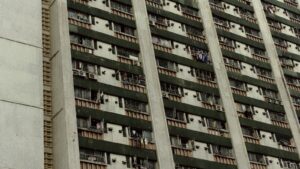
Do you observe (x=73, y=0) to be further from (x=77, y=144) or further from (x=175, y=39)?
(x=77, y=144)

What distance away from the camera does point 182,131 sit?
45.8 metres

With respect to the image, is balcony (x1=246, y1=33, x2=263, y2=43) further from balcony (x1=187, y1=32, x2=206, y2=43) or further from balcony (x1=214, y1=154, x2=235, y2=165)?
balcony (x1=214, y1=154, x2=235, y2=165)

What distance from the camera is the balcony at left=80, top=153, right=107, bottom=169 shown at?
39188mm

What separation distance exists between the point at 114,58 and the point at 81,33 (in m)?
3.42

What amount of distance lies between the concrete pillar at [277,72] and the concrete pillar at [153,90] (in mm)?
15247

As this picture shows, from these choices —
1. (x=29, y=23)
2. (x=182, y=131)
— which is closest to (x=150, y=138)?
(x=182, y=131)

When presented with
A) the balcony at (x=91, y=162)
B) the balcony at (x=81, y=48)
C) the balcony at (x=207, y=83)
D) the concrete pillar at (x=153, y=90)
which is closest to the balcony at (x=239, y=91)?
the balcony at (x=207, y=83)

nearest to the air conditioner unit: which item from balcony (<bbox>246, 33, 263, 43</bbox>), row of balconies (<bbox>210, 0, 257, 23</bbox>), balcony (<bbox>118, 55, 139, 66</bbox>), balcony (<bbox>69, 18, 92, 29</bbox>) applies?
balcony (<bbox>118, 55, 139, 66</bbox>)

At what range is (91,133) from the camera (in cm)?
4100

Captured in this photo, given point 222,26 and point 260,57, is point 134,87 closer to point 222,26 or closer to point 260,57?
point 222,26

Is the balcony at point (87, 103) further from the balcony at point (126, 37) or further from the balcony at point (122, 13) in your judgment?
the balcony at point (122, 13)

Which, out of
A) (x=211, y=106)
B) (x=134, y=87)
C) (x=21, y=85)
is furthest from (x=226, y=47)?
(x=21, y=85)

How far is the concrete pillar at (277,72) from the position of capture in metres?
54.5

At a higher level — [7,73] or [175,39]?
[175,39]
